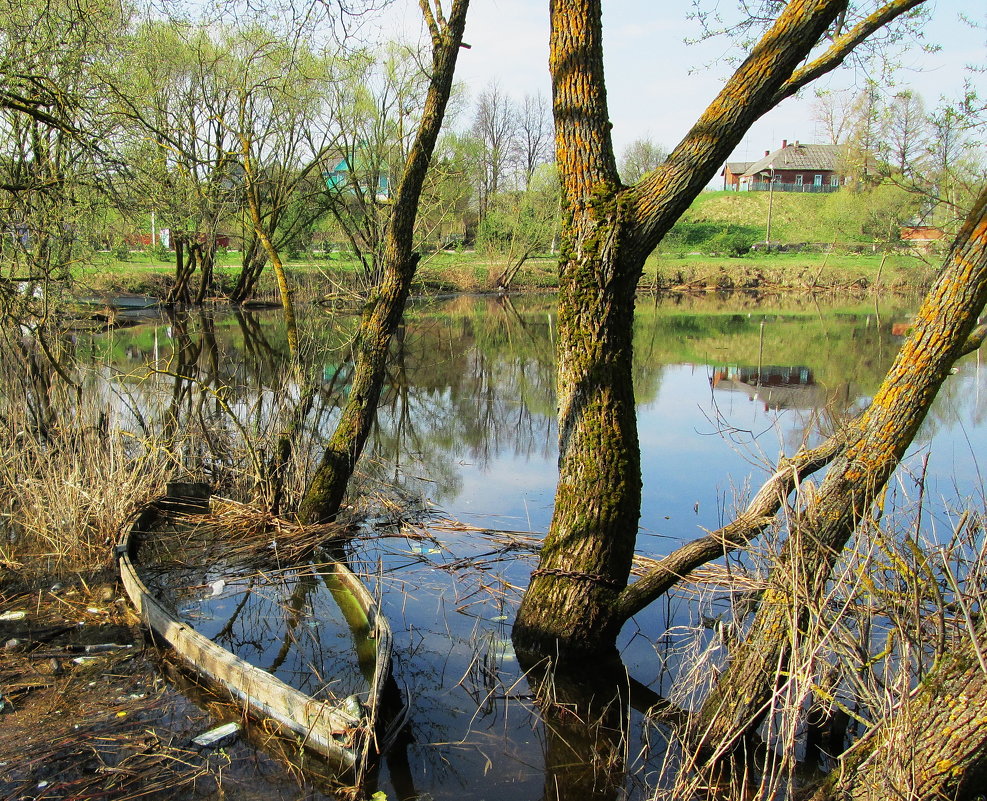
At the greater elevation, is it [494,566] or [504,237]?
[504,237]

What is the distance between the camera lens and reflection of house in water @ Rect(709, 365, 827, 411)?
15422 millimetres

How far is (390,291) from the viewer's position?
789 centimetres

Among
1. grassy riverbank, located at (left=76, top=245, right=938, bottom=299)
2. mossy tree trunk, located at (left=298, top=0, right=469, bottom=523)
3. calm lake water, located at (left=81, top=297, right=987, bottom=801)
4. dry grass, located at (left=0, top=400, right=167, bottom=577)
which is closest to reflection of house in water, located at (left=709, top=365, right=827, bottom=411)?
calm lake water, located at (left=81, top=297, right=987, bottom=801)

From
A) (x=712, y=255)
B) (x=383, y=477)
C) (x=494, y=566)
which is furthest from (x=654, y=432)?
(x=712, y=255)

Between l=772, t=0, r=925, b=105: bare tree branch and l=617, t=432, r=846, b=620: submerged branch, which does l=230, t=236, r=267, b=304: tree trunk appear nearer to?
l=772, t=0, r=925, b=105: bare tree branch

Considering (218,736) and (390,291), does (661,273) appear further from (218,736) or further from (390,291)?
(218,736)

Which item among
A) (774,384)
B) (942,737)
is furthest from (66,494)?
(774,384)

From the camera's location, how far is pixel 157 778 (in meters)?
4.29

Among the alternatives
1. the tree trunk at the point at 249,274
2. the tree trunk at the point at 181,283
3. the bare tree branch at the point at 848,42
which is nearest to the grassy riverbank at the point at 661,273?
the tree trunk at the point at 181,283

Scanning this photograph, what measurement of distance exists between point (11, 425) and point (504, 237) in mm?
33834

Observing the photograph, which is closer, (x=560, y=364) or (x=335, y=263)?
(x=560, y=364)

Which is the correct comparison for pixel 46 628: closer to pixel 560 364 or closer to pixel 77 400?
pixel 77 400

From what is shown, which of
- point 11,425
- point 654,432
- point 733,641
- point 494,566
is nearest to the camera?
point 733,641

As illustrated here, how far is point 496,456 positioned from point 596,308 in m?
7.17
